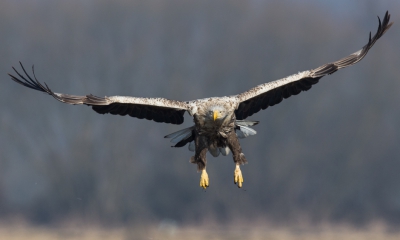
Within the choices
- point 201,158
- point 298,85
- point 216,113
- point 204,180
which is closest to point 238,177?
point 204,180

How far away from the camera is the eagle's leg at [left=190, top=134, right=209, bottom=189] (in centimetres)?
2406

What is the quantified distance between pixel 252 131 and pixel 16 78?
740cm

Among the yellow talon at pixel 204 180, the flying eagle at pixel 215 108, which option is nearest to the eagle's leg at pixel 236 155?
the flying eagle at pixel 215 108

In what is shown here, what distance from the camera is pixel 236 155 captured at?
24.2 meters

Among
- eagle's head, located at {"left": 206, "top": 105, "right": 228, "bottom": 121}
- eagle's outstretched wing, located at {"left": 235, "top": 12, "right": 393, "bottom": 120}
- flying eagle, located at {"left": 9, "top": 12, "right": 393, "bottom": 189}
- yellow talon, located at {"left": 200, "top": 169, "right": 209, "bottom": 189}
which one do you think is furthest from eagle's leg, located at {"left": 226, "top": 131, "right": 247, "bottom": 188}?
eagle's outstretched wing, located at {"left": 235, "top": 12, "right": 393, "bottom": 120}

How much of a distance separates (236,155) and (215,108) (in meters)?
1.94

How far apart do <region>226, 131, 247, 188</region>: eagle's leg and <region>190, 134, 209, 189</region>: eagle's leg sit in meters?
0.76

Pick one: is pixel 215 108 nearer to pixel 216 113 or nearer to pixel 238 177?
pixel 216 113

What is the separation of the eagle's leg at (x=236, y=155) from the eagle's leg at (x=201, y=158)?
76 cm

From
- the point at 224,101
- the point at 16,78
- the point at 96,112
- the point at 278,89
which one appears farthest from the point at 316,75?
the point at 16,78

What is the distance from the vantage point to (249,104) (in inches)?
988

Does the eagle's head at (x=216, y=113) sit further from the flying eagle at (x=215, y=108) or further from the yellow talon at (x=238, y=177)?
the yellow talon at (x=238, y=177)

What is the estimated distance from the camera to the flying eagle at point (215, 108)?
2358cm

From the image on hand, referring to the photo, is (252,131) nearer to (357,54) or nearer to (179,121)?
(179,121)
